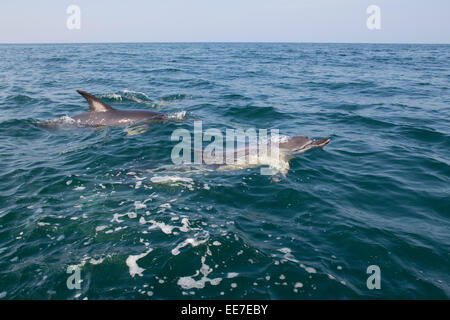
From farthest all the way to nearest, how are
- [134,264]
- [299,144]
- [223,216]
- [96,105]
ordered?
[96,105]
[299,144]
[223,216]
[134,264]

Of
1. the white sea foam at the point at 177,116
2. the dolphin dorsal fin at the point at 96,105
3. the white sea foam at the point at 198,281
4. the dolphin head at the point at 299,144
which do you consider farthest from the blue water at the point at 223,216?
the dolphin dorsal fin at the point at 96,105

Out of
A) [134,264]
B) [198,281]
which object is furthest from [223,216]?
[134,264]

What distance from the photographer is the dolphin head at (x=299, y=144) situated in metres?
10.9

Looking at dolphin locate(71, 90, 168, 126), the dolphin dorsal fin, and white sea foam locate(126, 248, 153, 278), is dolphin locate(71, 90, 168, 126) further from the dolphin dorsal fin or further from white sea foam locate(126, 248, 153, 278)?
white sea foam locate(126, 248, 153, 278)

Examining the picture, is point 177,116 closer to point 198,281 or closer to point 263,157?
point 263,157

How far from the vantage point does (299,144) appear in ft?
36.3

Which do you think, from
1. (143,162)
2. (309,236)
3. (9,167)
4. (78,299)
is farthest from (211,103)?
(78,299)

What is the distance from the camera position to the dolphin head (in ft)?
35.7

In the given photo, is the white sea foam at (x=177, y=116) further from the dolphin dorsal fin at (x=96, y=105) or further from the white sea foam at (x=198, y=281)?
the white sea foam at (x=198, y=281)

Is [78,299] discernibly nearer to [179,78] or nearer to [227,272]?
[227,272]

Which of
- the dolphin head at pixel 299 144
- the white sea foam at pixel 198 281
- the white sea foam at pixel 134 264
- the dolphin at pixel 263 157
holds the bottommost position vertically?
the white sea foam at pixel 198 281

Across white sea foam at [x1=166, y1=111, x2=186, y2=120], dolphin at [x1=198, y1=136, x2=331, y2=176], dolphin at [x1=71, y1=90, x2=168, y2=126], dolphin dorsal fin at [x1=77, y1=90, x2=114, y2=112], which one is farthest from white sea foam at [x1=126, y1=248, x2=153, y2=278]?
white sea foam at [x1=166, y1=111, x2=186, y2=120]

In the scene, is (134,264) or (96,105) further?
(96,105)
